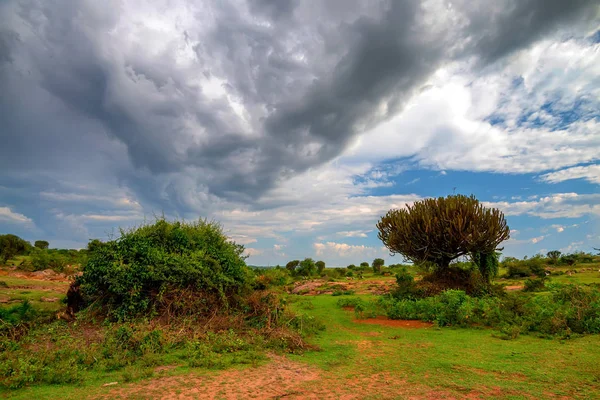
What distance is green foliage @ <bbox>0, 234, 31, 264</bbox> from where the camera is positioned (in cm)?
3328

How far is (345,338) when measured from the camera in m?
10.3

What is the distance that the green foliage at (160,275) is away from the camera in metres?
10.3

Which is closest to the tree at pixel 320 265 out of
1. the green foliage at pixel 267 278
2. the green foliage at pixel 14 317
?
the green foliage at pixel 267 278

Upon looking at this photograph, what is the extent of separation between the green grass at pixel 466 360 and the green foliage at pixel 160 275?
12.3 ft

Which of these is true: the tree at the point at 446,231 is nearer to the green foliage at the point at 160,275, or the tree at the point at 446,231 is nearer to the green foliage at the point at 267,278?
the green foliage at the point at 267,278

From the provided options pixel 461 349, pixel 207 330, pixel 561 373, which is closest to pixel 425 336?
pixel 461 349

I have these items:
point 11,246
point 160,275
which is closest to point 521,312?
point 160,275

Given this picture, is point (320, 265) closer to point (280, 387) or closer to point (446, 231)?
point (446, 231)

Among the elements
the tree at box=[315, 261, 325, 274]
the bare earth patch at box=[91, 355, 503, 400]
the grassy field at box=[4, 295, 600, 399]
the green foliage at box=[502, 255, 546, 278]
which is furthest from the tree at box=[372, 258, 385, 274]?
the bare earth patch at box=[91, 355, 503, 400]

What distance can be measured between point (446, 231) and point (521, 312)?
18.7 ft

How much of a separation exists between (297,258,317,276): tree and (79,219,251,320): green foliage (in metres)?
30.2

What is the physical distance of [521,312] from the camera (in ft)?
39.8

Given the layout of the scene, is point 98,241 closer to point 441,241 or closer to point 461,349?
point 461,349

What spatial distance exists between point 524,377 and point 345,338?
4837 mm
